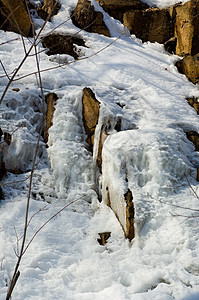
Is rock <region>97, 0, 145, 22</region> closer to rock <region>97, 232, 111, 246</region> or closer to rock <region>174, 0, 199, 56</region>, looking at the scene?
rock <region>174, 0, 199, 56</region>

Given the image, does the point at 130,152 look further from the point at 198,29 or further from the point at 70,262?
the point at 198,29

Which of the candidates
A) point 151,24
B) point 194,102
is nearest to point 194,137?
point 194,102

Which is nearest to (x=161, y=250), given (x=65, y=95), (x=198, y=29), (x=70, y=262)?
(x=70, y=262)

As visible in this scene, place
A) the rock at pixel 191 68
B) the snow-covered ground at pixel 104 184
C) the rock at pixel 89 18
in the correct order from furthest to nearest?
the rock at pixel 89 18, the rock at pixel 191 68, the snow-covered ground at pixel 104 184

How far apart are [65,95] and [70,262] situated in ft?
10.8

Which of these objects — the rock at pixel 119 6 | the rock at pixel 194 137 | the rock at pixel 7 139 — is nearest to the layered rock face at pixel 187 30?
the rock at pixel 119 6

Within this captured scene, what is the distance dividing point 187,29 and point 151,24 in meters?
1.52

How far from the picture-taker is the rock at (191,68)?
732 cm

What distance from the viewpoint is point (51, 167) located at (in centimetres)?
520

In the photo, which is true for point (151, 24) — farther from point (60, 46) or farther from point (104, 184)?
point (104, 184)

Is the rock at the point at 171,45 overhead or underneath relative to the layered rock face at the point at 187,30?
underneath

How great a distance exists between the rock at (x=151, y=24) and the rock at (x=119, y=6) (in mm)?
579

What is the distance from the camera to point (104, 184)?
186 inches

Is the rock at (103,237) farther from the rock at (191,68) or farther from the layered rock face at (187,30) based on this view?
the layered rock face at (187,30)
